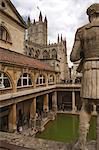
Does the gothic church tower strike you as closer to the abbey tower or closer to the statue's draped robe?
the abbey tower

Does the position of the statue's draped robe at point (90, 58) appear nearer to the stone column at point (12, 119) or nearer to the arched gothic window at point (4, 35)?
the stone column at point (12, 119)

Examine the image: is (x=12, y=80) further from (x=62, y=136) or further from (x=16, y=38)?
(x=16, y=38)

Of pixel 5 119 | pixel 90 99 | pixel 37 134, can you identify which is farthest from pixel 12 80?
pixel 90 99

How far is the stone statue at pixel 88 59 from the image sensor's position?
11.2ft

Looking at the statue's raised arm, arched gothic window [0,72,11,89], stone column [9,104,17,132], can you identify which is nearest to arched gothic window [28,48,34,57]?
stone column [9,104,17,132]

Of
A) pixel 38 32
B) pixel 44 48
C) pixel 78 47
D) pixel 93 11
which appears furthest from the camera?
pixel 38 32

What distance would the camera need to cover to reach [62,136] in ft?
56.6

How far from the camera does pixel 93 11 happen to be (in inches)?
137

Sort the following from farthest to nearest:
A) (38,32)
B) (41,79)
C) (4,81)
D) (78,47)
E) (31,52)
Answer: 1. (38,32)
2. (31,52)
3. (41,79)
4. (4,81)
5. (78,47)

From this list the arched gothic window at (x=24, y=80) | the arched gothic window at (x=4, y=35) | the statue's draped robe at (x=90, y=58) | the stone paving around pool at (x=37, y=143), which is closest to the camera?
the statue's draped robe at (x=90, y=58)

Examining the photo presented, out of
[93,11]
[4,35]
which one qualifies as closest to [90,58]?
[93,11]

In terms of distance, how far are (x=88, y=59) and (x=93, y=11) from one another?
89cm

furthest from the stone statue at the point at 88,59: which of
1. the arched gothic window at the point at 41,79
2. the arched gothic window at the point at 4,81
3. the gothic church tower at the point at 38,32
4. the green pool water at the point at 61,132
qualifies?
the gothic church tower at the point at 38,32

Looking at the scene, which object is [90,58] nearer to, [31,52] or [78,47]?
[78,47]
